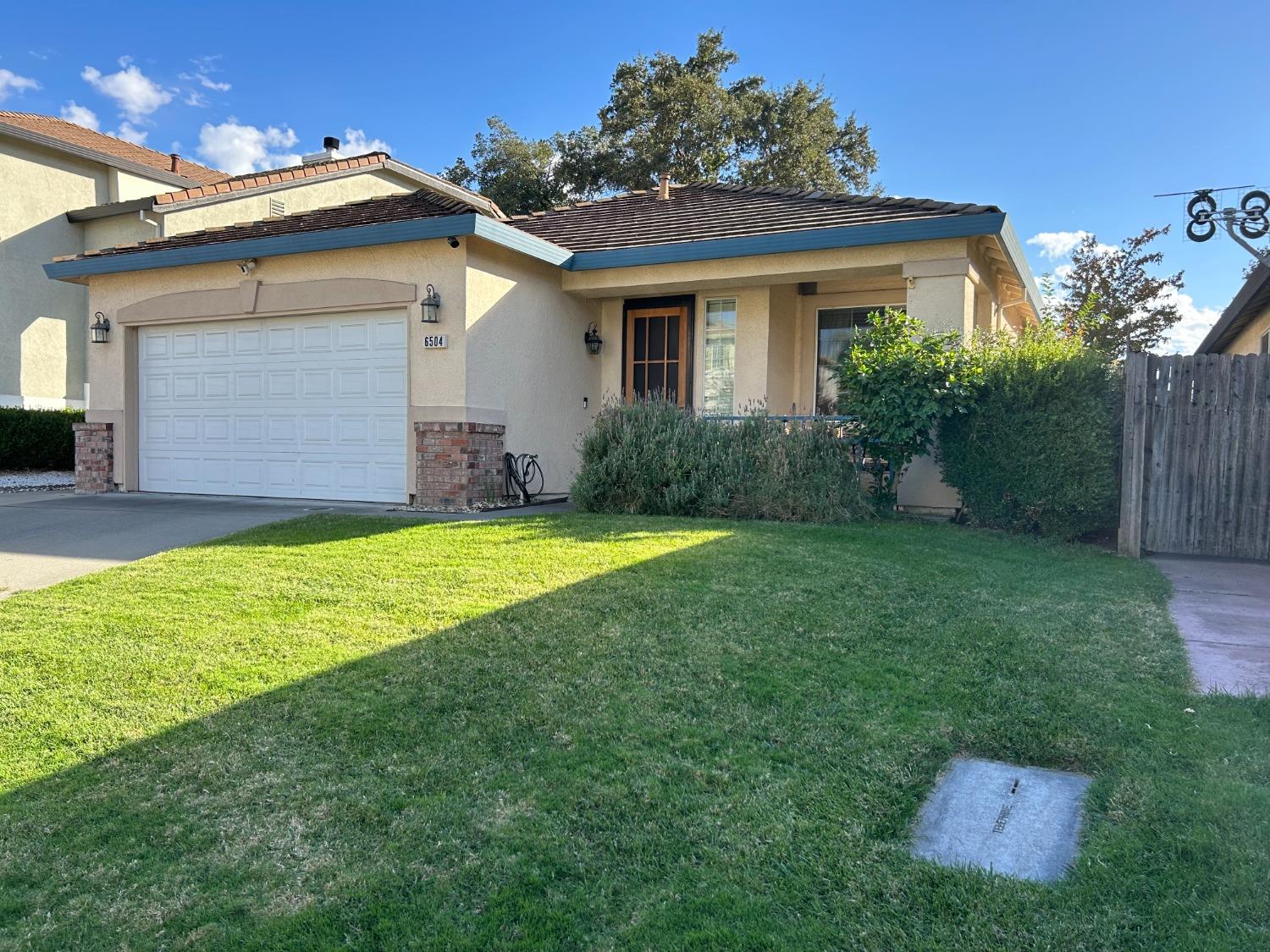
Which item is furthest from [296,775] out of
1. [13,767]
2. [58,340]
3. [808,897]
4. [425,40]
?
[58,340]

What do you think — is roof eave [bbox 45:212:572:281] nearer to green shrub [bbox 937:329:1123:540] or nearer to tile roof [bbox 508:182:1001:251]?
tile roof [bbox 508:182:1001:251]

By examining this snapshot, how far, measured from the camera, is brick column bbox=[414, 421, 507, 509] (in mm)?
9984

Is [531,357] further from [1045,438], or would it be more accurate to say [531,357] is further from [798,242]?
[1045,438]

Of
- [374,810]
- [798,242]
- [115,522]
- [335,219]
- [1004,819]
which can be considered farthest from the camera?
[335,219]

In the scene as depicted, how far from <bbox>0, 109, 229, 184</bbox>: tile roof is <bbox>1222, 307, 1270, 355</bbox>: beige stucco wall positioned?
2187cm

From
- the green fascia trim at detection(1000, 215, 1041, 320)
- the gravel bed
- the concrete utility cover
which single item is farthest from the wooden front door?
the concrete utility cover

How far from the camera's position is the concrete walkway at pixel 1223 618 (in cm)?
427

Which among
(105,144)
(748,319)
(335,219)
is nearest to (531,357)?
(748,319)

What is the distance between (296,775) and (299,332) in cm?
894

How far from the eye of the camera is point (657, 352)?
41.9 ft

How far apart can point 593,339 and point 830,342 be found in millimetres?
3461

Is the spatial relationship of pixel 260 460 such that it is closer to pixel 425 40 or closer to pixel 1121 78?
pixel 425 40

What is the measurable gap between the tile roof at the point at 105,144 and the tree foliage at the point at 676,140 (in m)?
9.98

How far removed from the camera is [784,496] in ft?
29.0
